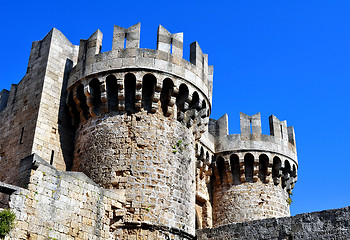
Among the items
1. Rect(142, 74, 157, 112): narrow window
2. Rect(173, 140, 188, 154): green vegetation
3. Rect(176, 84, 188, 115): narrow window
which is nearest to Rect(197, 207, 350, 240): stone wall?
Rect(173, 140, 188, 154): green vegetation

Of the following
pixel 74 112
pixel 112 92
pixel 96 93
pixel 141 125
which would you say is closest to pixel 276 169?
pixel 141 125

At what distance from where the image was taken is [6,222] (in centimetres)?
875

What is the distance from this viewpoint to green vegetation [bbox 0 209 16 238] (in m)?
8.66

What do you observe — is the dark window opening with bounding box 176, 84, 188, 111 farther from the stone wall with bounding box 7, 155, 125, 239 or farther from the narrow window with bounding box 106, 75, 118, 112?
the stone wall with bounding box 7, 155, 125, 239

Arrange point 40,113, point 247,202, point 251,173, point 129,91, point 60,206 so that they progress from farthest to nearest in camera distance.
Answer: point 251,173
point 247,202
point 40,113
point 129,91
point 60,206

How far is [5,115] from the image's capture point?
14.7 meters

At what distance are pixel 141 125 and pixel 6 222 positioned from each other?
4.46 meters

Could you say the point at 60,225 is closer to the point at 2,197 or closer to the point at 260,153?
the point at 2,197

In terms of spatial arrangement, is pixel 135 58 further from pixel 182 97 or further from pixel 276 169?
pixel 276 169

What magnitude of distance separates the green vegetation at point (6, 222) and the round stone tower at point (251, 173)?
9.69 m

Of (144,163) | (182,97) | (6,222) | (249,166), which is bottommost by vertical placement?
(6,222)

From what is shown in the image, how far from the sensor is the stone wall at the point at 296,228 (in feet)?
33.9

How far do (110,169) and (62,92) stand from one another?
332 centimetres

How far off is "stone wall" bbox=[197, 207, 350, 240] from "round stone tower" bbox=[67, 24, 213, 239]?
110 cm
